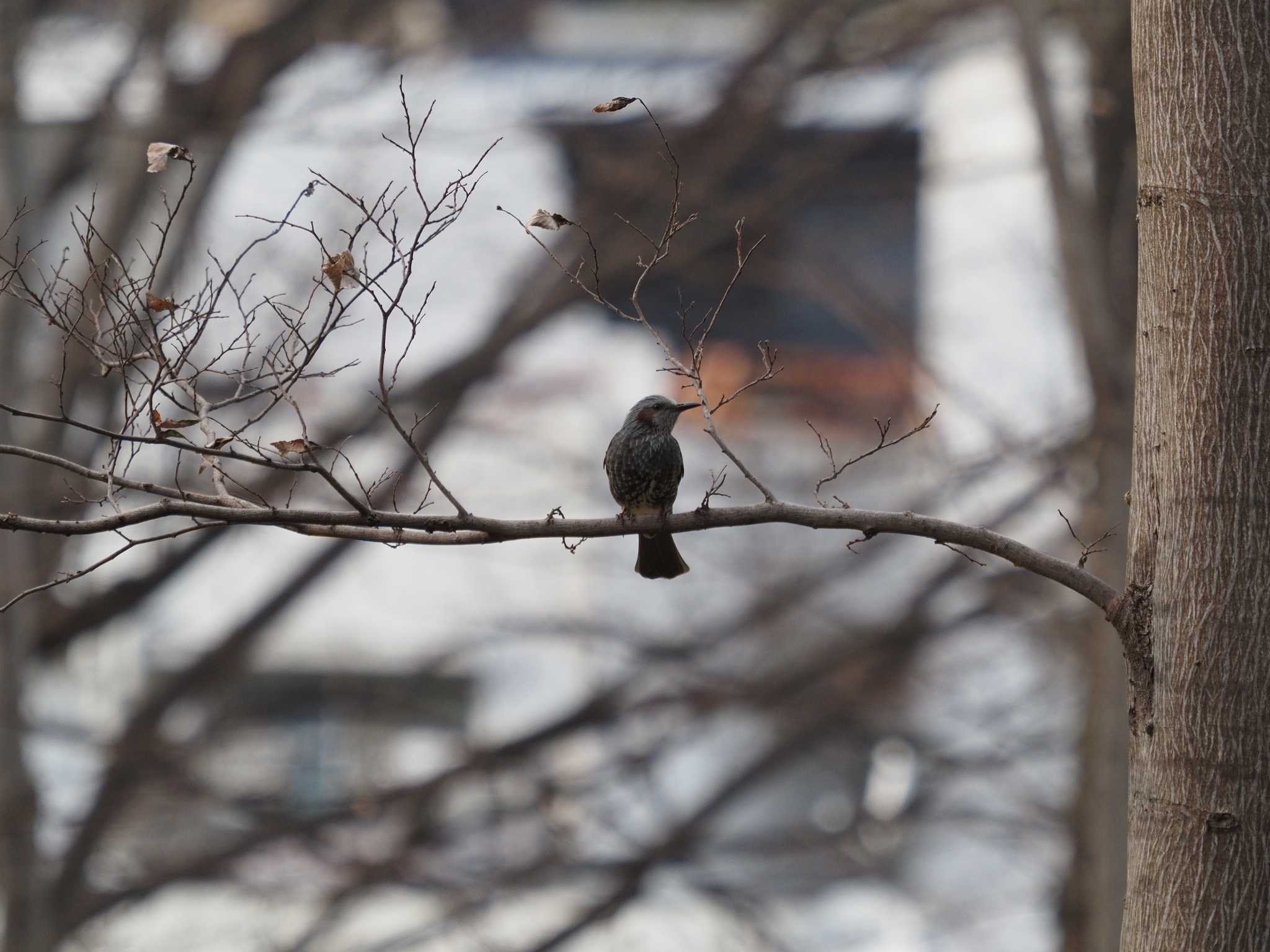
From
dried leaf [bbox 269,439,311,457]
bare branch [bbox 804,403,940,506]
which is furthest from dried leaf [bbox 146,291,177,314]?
bare branch [bbox 804,403,940,506]

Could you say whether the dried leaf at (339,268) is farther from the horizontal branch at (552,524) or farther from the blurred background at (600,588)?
the blurred background at (600,588)

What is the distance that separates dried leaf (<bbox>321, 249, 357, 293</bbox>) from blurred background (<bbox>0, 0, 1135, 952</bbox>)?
15.1 ft

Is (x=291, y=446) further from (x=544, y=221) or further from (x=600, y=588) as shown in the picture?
(x=600, y=588)

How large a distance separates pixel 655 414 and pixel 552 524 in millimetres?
1324

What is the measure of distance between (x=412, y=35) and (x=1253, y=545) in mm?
6960

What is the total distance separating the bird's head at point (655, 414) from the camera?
11.8 feet

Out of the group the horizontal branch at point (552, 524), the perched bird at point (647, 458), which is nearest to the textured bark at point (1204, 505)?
the horizontal branch at point (552, 524)

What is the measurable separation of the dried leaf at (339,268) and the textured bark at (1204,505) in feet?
5.32

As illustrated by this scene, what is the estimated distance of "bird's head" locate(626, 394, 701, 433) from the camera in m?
3.61

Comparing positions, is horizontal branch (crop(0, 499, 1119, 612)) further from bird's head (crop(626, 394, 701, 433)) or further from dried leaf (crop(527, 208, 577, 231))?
bird's head (crop(626, 394, 701, 433))

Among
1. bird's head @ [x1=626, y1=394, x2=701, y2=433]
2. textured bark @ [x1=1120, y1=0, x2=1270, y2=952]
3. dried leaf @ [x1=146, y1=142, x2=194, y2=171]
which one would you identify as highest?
dried leaf @ [x1=146, y1=142, x2=194, y2=171]

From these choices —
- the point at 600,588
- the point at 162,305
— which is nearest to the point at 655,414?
the point at 162,305

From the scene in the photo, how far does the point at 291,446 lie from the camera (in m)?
2.37

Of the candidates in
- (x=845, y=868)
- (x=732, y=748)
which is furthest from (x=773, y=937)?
(x=732, y=748)
